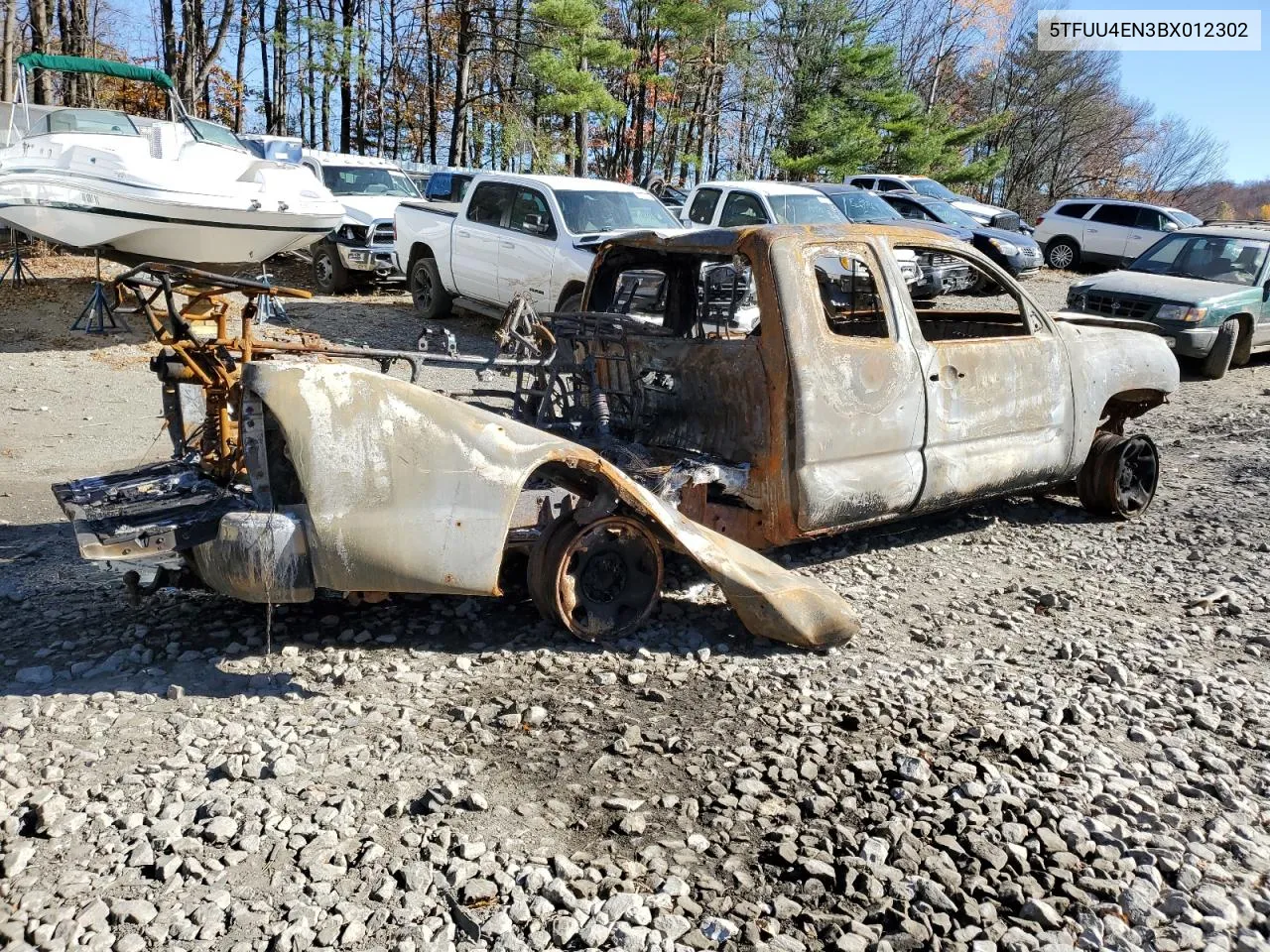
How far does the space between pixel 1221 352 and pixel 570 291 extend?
7.71m

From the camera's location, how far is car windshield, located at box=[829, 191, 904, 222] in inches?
639

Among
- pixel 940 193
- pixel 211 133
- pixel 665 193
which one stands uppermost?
pixel 940 193

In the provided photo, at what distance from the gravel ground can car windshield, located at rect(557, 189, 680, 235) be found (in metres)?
6.89

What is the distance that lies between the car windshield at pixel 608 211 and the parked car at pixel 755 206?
1652 millimetres

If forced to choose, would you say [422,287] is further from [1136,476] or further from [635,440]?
[1136,476]

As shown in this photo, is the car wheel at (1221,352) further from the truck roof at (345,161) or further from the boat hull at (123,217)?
the truck roof at (345,161)

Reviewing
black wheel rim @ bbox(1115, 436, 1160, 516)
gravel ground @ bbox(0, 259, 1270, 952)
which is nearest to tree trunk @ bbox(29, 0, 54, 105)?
gravel ground @ bbox(0, 259, 1270, 952)

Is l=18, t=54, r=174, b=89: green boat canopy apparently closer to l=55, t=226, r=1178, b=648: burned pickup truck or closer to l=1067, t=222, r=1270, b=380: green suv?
l=55, t=226, r=1178, b=648: burned pickup truck

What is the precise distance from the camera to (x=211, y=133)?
1285 cm

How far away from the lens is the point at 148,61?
36.4 meters

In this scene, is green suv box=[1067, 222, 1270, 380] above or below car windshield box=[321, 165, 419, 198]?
below

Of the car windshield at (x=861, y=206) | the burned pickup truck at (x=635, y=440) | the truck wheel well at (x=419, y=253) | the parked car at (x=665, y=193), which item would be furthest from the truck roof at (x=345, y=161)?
the burned pickup truck at (x=635, y=440)

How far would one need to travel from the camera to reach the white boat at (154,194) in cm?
1095

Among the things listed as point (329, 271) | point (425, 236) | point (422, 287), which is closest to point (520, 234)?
point (425, 236)
